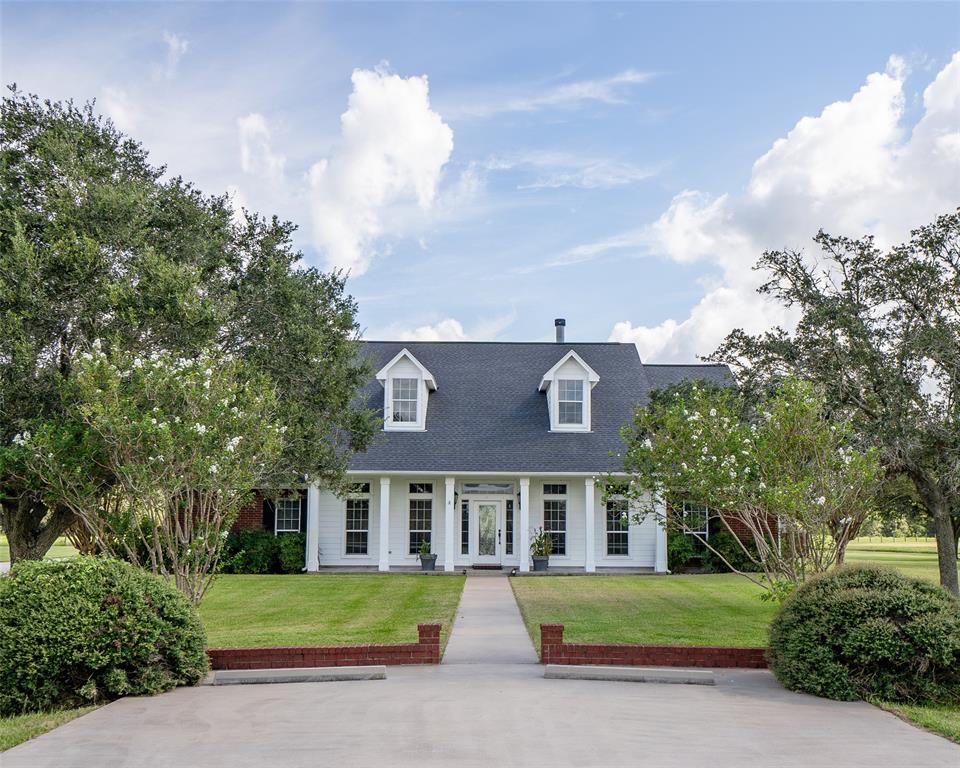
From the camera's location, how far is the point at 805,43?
15.5m

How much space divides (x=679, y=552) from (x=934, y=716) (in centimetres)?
1785

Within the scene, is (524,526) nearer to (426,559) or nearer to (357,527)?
(426,559)

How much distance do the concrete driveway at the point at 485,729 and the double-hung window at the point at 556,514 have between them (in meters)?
16.8

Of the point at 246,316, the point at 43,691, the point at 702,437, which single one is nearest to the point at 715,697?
the point at 702,437

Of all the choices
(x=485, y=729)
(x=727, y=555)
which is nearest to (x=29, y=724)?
(x=485, y=729)

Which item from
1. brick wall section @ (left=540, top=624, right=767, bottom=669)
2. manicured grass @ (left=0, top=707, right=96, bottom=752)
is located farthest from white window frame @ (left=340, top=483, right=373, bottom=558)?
manicured grass @ (left=0, top=707, right=96, bottom=752)

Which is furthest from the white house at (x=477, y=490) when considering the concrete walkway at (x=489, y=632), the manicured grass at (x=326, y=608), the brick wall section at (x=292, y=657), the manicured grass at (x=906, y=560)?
the brick wall section at (x=292, y=657)

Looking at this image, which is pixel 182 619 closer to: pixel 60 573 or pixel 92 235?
pixel 60 573

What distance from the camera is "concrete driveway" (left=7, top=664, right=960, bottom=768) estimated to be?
22.6 ft

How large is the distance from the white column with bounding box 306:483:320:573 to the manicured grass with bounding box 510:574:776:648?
617 centimetres

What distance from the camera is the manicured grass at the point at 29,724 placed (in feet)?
24.4

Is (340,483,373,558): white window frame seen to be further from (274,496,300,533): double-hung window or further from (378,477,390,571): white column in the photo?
(274,496,300,533): double-hung window

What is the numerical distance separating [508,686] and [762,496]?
522 cm

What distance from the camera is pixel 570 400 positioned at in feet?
90.8
